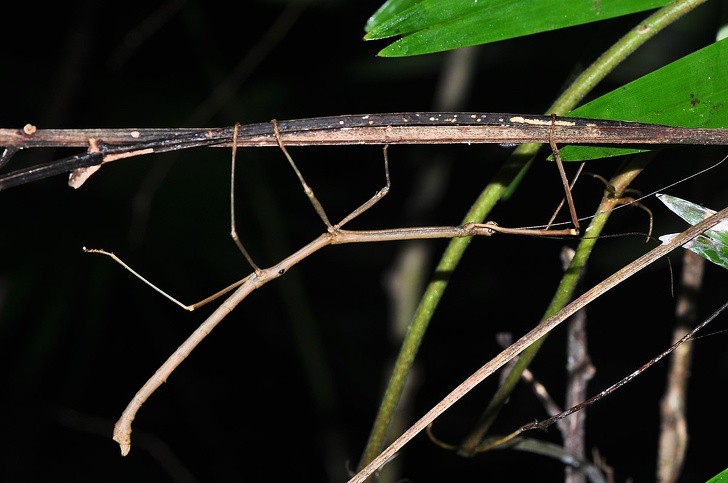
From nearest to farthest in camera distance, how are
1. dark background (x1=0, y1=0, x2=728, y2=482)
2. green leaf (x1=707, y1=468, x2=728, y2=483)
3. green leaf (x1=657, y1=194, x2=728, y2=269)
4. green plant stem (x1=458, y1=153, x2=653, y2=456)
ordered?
green leaf (x1=707, y1=468, x2=728, y2=483) < green leaf (x1=657, y1=194, x2=728, y2=269) < green plant stem (x1=458, y1=153, x2=653, y2=456) < dark background (x1=0, y1=0, x2=728, y2=482)

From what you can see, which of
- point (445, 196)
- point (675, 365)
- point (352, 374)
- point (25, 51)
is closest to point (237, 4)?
point (25, 51)

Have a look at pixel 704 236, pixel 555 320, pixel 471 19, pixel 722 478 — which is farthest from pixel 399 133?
pixel 722 478

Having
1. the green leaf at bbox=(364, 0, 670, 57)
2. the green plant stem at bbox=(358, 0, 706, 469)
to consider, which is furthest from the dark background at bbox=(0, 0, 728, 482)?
the green leaf at bbox=(364, 0, 670, 57)

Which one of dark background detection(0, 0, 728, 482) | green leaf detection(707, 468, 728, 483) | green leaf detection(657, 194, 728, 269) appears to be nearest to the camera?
green leaf detection(707, 468, 728, 483)

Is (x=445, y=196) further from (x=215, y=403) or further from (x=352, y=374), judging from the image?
(x=215, y=403)

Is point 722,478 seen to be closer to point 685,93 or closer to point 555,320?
point 555,320

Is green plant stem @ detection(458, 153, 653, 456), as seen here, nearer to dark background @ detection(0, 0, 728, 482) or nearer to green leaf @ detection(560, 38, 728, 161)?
green leaf @ detection(560, 38, 728, 161)

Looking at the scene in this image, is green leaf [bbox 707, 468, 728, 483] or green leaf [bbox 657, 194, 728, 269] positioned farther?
green leaf [bbox 657, 194, 728, 269]

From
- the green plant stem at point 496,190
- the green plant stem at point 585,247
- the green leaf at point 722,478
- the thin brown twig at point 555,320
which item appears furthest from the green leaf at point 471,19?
the green leaf at point 722,478
